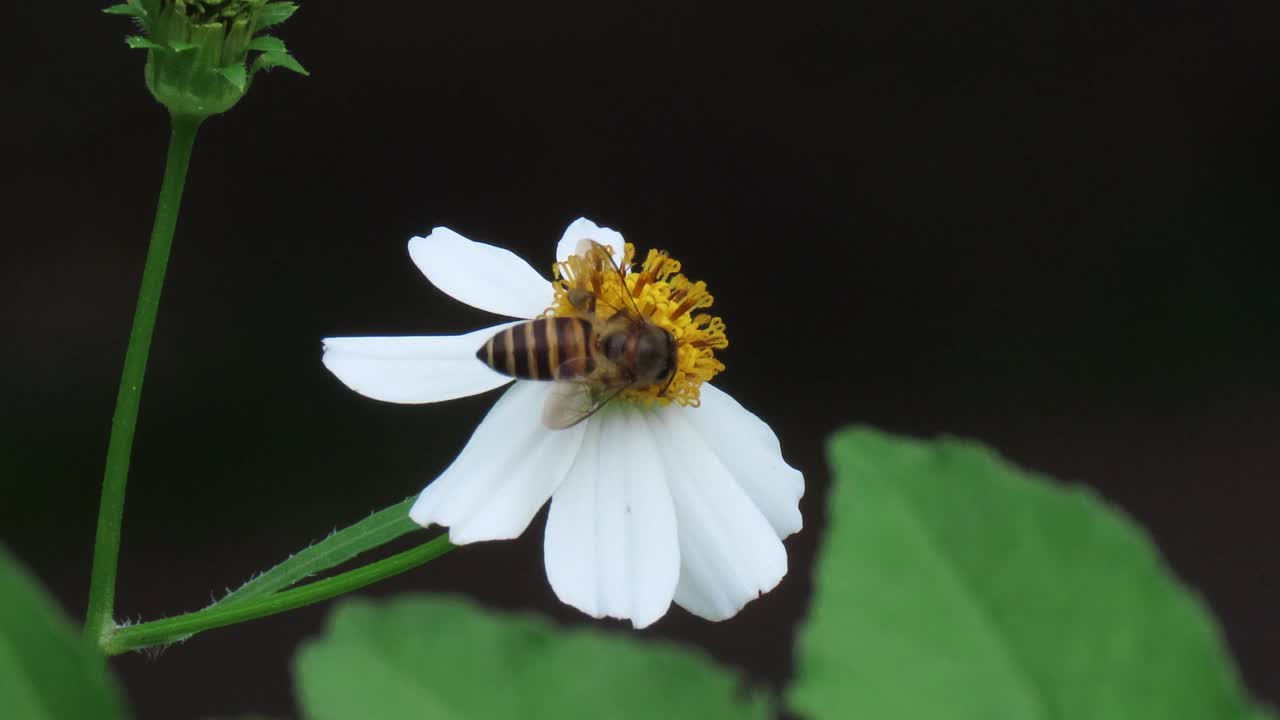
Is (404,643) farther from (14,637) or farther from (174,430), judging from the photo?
(174,430)

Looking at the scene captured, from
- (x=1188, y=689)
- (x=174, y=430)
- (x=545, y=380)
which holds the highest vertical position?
(x=1188, y=689)

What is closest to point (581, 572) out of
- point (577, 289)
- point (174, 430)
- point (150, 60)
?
point (577, 289)

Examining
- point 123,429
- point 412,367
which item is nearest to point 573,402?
point 412,367

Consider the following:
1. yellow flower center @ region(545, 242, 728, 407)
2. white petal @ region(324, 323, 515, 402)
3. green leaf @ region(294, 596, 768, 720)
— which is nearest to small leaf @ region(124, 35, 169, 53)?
white petal @ region(324, 323, 515, 402)

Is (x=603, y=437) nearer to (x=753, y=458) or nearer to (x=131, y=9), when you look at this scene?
(x=753, y=458)

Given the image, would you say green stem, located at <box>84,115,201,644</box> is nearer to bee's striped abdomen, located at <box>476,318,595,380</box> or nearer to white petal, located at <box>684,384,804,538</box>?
bee's striped abdomen, located at <box>476,318,595,380</box>

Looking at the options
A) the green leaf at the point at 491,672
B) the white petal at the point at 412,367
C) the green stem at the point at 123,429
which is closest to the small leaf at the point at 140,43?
the green stem at the point at 123,429
